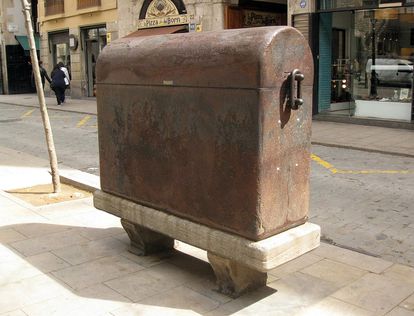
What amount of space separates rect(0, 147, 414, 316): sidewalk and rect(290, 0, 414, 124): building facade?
1002 centimetres

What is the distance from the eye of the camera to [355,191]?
722cm

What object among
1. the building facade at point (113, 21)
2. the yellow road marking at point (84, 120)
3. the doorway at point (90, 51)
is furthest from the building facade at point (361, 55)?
the doorway at point (90, 51)

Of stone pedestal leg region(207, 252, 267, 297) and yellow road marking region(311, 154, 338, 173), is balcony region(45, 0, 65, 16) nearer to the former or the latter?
yellow road marking region(311, 154, 338, 173)

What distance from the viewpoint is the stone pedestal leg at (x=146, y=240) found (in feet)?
14.8

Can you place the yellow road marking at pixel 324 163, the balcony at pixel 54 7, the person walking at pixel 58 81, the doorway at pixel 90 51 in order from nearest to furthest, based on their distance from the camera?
the yellow road marking at pixel 324 163 < the person walking at pixel 58 81 < the doorway at pixel 90 51 < the balcony at pixel 54 7

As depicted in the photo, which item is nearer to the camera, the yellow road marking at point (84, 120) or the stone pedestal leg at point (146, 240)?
the stone pedestal leg at point (146, 240)

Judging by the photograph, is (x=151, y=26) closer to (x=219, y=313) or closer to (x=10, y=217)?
(x=10, y=217)

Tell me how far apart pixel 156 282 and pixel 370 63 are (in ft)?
39.5

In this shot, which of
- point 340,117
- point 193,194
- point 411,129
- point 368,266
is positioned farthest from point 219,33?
point 340,117

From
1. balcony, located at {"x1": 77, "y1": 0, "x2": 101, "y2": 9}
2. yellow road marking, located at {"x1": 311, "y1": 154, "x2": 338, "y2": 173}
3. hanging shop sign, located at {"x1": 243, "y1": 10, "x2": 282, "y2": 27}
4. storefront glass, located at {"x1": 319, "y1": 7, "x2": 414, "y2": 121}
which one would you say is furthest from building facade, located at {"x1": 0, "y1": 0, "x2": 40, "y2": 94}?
yellow road marking, located at {"x1": 311, "y1": 154, "x2": 338, "y2": 173}

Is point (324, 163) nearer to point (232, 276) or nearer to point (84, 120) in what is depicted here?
point (232, 276)

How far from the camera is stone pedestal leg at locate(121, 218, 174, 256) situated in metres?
4.52

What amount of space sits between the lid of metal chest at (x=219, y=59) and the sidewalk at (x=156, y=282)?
1.50 m

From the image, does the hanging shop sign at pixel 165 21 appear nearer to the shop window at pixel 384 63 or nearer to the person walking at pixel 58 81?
the person walking at pixel 58 81
